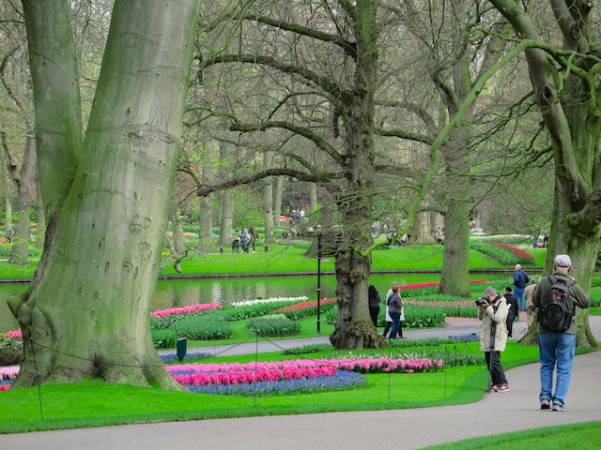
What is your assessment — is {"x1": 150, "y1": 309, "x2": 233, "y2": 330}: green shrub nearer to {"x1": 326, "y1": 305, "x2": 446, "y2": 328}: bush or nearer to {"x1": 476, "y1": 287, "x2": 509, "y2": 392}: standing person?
{"x1": 326, "y1": 305, "x2": 446, "y2": 328}: bush

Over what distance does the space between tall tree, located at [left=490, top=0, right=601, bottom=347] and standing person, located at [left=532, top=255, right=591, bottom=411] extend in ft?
20.4

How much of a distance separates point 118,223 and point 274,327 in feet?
42.5

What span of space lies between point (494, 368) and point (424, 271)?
1352 inches

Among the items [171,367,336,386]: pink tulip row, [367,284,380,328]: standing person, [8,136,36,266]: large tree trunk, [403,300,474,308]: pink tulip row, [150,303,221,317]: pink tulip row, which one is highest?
[8,136,36,266]: large tree trunk

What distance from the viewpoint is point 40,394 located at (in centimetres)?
813

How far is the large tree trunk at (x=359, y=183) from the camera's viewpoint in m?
17.1

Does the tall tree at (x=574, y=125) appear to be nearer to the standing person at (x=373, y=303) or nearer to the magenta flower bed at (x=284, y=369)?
Result: the magenta flower bed at (x=284, y=369)

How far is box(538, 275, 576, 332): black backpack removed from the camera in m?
8.70

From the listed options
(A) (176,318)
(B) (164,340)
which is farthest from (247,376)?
(A) (176,318)

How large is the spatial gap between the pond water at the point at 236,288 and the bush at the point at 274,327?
932 cm

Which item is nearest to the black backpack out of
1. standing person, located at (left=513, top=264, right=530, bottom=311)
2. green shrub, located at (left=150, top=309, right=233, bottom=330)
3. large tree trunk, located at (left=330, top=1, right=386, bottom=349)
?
large tree trunk, located at (left=330, top=1, right=386, bottom=349)

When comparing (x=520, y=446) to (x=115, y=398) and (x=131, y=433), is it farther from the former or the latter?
(x=115, y=398)

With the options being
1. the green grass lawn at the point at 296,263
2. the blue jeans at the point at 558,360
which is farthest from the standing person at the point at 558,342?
the green grass lawn at the point at 296,263

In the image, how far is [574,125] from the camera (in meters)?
16.2
